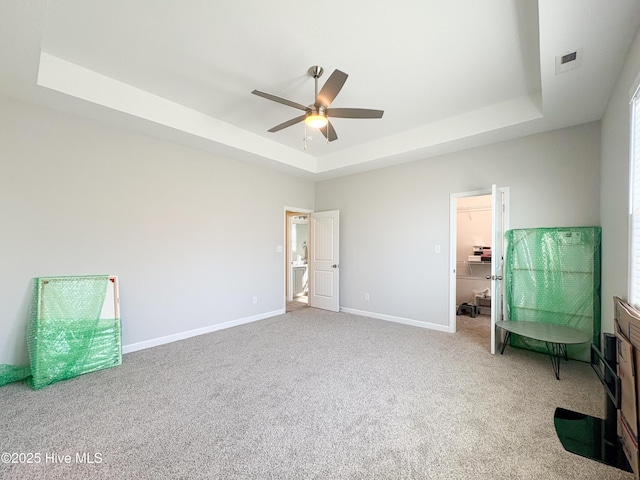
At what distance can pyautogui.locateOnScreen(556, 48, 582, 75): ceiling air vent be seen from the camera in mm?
2102

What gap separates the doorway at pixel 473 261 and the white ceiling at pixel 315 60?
128cm

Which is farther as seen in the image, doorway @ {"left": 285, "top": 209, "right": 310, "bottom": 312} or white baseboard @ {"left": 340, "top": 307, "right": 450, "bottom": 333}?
doorway @ {"left": 285, "top": 209, "right": 310, "bottom": 312}

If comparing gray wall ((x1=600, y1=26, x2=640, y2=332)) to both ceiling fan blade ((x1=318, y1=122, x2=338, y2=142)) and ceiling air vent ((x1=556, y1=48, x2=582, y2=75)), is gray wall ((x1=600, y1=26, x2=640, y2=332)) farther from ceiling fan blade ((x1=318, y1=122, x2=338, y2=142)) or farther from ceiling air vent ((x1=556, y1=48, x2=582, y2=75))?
ceiling fan blade ((x1=318, y1=122, x2=338, y2=142))

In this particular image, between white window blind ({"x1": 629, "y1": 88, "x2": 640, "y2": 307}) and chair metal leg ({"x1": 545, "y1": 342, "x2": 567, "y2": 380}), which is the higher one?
white window blind ({"x1": 629, "y1": 88, "x2": 640, "y2": 307})

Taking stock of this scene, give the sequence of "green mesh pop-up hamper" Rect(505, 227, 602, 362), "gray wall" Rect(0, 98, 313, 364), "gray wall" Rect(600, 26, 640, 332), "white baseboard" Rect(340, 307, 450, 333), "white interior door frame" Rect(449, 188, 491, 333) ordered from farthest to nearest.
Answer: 1. "white baseboard" Rect(340, 307, 450, 333)
2. "white interior door frame" Rect(449, 188, 491, 333)
3. "green mesh pop-up hamper" Rect(505, 227, 602, 362)
4. "gray wall" Rect(0, 98, 313, 364)
5. "gray wall" Rect(600, 26, 640, 332)

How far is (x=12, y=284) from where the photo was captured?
272 centimetres

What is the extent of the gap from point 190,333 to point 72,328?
1.41 metres

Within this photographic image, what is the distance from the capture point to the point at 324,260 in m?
5.75

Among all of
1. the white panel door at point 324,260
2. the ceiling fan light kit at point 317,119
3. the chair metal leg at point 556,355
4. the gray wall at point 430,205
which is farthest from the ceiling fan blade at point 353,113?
the chair metal leg at point 556,355

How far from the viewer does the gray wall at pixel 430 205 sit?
330 cm

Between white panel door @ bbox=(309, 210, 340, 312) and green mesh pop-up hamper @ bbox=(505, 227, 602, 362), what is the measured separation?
2864 mm

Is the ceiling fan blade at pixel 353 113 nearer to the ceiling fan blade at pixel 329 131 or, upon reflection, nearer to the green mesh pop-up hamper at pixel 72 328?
the ceiling fan blade at pixel 329 131

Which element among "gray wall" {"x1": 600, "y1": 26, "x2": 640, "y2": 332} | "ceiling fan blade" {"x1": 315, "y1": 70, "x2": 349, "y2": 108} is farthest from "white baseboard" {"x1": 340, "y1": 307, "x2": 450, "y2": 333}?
"ceiling fan blade" {"x1": 315, "y1": 70, "x2": 349, "y2": 108}

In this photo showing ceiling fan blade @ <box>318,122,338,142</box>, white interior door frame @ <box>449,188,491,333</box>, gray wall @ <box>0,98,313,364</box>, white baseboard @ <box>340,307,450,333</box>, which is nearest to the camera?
gray wall @ <box>0,98,313,364</box>
